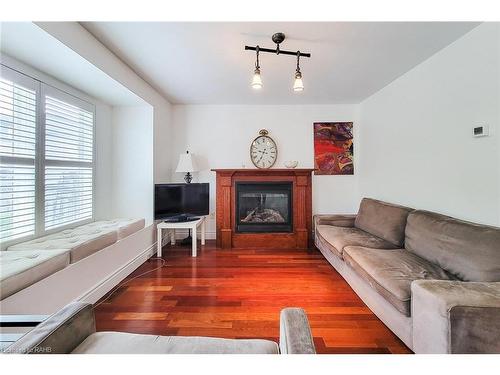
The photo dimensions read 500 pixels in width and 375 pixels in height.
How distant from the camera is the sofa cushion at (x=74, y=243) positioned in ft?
5.96

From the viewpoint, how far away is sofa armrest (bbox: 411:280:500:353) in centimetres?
108

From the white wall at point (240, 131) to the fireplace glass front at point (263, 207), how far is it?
0.47 metres

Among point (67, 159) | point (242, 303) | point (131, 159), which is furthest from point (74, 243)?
point (242, 303)

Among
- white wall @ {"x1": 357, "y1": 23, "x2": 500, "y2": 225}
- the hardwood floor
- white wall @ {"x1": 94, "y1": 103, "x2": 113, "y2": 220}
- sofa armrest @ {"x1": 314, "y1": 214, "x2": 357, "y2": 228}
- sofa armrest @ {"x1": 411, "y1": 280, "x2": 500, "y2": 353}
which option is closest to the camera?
sofa armrest @ {"x1": 411, "y1": 280, "x2": 500, "y2": 353}

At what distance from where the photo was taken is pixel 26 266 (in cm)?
143

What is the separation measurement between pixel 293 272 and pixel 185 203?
1.86m

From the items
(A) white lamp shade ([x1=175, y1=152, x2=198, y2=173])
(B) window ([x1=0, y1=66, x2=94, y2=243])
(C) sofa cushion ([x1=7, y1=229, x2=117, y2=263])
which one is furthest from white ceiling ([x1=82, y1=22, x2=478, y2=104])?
(C) sofa cushion ([x1=7, y1=229, x2=117, y2=263])

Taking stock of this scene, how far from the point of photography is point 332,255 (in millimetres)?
2717

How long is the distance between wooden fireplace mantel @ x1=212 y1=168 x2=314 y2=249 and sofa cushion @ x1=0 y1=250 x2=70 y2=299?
2104 millimetres

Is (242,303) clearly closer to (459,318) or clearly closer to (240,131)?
(459,318)

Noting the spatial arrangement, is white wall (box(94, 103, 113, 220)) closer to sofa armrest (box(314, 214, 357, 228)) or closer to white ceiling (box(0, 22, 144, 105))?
white ceiling (box(0, 22, 144, 105))

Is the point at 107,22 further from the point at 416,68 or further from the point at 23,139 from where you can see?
the point at 416,68

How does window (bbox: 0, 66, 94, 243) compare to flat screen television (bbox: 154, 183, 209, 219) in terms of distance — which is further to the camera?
flat screen television (bbox: 154, 183, 209, 219)
